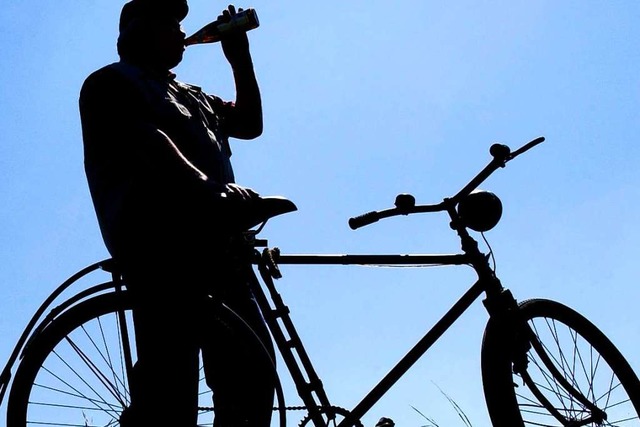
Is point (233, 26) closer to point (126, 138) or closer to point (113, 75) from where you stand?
point (113, 75)

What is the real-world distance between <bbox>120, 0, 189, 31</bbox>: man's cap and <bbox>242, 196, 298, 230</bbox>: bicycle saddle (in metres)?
1.09

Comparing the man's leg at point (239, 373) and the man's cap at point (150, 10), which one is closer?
the man's leg at point (239, 373)

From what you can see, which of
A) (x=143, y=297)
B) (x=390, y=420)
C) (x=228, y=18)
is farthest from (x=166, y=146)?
(x=390, y=420)

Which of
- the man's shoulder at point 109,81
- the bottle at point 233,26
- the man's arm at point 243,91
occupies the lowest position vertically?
the man's shoulder at point 109,81

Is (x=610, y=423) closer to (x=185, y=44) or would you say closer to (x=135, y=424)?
(x=135, y=424)

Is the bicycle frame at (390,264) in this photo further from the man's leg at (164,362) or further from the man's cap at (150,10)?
the man's cap at (150,10)

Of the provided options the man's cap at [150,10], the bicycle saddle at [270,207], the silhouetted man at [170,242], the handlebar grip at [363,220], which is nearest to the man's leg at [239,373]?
the silhouetted man at [170,242]

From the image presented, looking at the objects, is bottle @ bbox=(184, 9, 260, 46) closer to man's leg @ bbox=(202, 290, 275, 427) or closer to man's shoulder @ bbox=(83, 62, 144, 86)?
man's shoulder @ bbox=(83, 62, 144, 86)

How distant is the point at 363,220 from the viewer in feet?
14.3

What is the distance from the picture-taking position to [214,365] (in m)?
3.62

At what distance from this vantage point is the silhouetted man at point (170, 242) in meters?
3.44

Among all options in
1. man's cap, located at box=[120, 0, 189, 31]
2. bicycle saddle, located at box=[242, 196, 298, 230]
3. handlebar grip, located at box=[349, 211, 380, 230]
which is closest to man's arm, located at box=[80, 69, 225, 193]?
bicycle saddle, located at box=[242, 196, 298, 230]

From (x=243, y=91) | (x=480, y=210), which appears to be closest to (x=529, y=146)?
(x=480, y=210)

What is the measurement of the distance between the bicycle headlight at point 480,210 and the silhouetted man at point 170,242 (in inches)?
40.6
